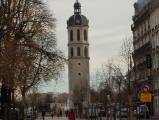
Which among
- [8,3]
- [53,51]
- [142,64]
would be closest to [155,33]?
[142,64]

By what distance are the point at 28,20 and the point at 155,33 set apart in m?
45.3

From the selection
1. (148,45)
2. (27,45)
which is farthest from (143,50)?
(27,45)

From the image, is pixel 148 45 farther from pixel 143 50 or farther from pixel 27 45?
pixel 27 45

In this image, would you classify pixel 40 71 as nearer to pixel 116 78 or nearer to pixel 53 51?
pixel 53 51

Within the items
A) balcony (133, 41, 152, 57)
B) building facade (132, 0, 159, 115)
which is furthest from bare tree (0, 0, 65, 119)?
balcony (133, 41, 152, 57)

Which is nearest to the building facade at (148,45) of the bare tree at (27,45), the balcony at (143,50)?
the balcony at (143,50)

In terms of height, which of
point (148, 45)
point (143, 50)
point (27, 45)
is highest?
point (148, 45)

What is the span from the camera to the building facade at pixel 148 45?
322ft

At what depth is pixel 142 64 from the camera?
4377 inches

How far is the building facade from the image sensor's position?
322 feet

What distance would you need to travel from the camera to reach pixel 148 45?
10575 cm

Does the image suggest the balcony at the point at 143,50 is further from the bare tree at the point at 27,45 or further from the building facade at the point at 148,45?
the bare tree at the point at 27,45

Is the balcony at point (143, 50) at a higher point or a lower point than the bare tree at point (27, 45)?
higher

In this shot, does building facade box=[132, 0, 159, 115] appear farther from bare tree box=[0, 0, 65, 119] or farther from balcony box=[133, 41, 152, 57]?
bare tree box=[0, 0, 65, 119]
